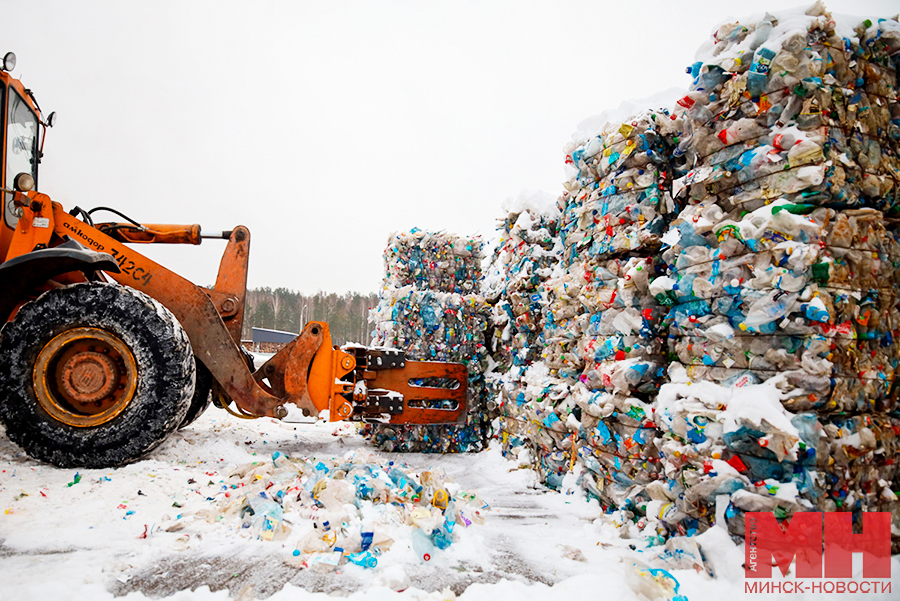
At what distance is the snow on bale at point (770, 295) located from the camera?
93.4 inches

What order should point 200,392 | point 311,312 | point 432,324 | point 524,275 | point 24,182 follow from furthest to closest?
point 311,312 < point 432,324 < point 524,275 < point 200,392 < point 24,182

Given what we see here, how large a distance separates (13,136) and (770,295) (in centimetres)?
563

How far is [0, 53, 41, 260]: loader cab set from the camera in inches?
154

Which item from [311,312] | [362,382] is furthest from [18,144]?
[311,312]

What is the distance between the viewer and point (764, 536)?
2342mm

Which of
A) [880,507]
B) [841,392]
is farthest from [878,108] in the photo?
[880,507]

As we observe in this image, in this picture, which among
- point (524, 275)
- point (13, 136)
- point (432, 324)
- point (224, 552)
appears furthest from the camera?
point (432, 324)

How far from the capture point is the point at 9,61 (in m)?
3.94

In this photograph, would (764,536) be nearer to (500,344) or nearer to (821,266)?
(821,266)

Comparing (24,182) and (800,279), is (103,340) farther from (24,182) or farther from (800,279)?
(800,279)

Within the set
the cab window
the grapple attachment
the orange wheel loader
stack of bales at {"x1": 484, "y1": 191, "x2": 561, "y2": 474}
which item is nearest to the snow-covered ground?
the orange wheel loader

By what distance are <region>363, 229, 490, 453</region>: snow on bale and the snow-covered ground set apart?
1880mm

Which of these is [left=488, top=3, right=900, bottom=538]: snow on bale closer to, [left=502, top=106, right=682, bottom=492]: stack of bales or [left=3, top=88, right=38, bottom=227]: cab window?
[left=502, top=106, right=682, bottom=492]: stack of bales

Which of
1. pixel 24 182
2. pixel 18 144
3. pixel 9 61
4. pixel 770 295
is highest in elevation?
pixel 9 61
